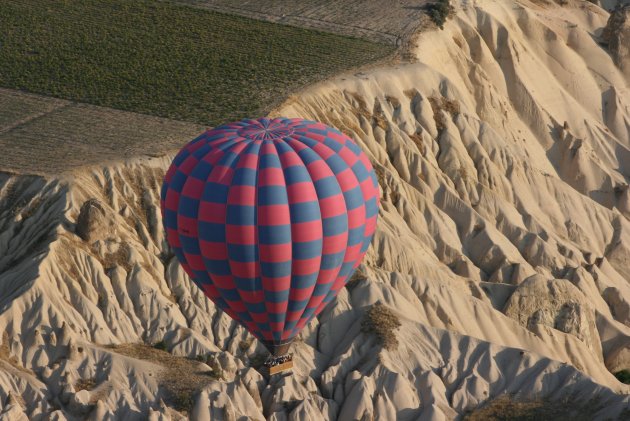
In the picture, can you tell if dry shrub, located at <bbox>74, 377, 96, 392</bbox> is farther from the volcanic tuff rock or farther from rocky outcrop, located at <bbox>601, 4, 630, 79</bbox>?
rocky outcrop, located at <bbox>601, 4, 630, 79</bbox>

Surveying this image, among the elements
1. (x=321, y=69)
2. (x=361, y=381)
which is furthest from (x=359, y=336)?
(x=321, y=69)

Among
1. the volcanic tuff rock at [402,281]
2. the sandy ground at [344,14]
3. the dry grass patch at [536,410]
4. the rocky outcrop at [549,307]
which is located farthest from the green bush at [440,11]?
the dry grass patch at [536,410]

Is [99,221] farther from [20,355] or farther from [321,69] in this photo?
[321,69]

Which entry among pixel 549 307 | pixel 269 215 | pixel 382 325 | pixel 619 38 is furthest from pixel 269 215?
pixel 619 38

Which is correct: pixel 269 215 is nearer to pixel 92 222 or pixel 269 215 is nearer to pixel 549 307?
pixel 92 222

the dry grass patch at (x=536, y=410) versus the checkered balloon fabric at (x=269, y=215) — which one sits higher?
the checkered balloon fabric at (x=269, y=215)

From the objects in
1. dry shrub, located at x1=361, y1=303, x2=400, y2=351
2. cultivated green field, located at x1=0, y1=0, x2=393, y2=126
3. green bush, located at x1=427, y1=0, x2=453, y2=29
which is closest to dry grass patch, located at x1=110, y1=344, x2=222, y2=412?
dry shrub, located at x1=361, y1=303, x2=400, y2=351

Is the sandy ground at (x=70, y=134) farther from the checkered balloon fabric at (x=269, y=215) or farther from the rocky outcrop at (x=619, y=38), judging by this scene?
the rocky outcrop at (x=619, y=38)
